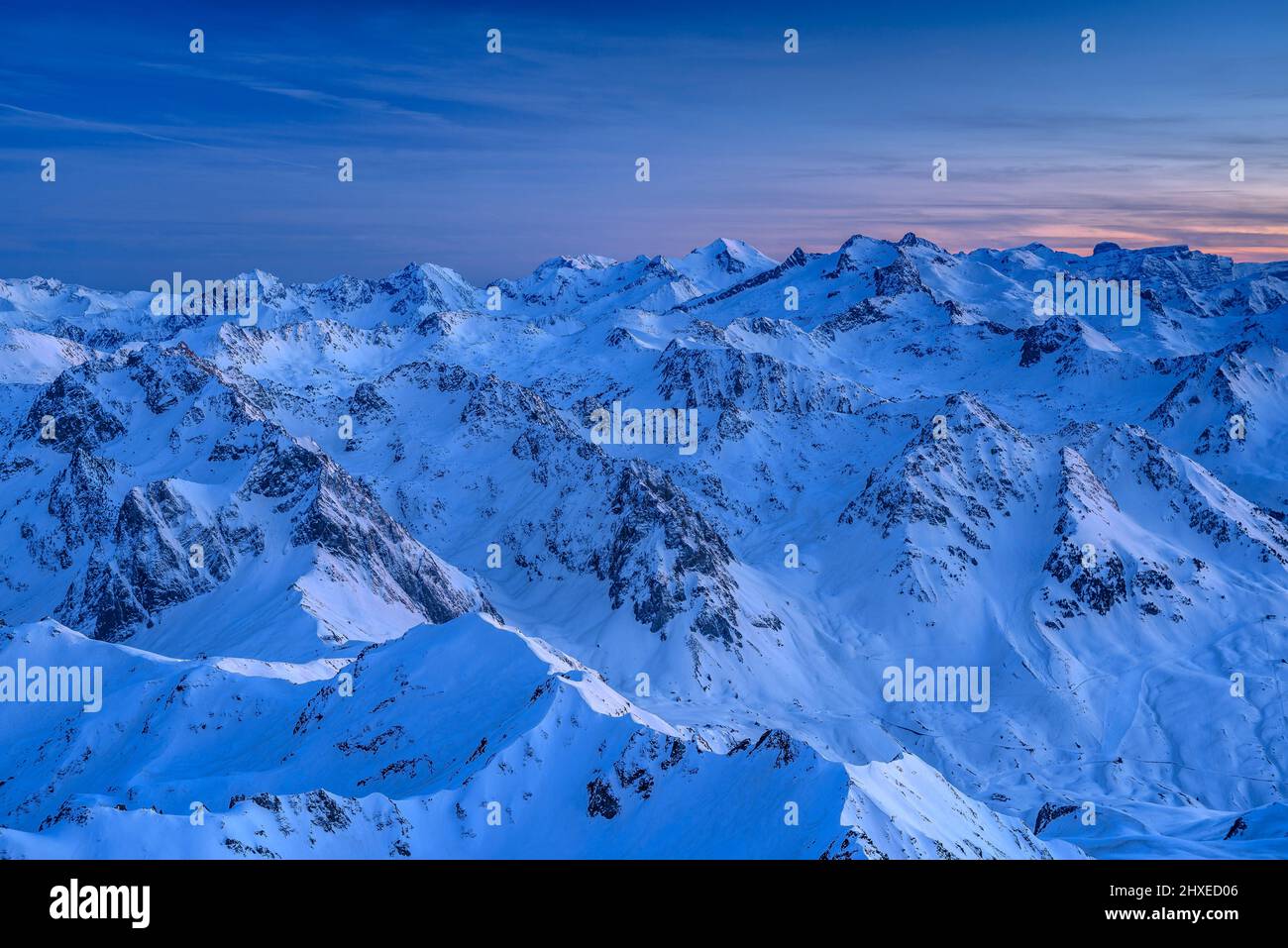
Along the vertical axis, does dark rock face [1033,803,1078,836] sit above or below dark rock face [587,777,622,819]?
below

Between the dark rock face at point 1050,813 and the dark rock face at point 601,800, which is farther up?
the dark rock face at point 601,800

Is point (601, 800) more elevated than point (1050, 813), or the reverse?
point (601, 800)

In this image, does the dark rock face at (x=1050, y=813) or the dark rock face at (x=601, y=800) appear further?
the dark rock face at (x=1050, y=813)

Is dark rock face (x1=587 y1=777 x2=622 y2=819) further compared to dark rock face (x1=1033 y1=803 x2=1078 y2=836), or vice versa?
dark rock face (x1=1033 y1=803 x2=1078 y2=836)

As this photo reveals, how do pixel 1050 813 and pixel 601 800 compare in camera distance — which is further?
pixel 1050 813

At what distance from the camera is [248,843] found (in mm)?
80000
